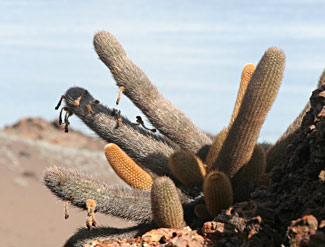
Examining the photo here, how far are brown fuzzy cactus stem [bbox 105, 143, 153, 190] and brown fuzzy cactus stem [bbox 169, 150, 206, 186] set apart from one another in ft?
1.15

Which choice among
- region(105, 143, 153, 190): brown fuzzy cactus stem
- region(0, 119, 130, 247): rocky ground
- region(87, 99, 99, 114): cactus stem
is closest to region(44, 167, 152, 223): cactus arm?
region(105, 143, 153, 190): brown fuzzy cactus stem

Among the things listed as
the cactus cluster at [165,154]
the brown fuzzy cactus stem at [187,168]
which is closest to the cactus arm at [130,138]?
the cactus cluster at [165,154]

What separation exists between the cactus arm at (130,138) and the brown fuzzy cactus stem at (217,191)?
1.06 m

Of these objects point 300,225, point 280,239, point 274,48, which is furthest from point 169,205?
point 274,48

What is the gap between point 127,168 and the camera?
502 cm

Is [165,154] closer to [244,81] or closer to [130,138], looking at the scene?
[130,138]

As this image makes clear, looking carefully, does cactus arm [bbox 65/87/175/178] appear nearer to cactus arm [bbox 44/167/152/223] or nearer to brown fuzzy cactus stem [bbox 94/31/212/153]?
brown fuzzy cactus stem [bbox 94/31/212/153]

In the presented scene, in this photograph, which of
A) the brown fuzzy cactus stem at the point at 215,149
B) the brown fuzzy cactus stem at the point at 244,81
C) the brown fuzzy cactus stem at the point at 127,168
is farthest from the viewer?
the brown fuzzy cactus stem at the point at 244,81

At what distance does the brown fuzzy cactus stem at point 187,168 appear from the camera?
481 centimetres

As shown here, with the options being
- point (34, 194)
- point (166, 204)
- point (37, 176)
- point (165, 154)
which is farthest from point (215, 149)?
point (37, 176)

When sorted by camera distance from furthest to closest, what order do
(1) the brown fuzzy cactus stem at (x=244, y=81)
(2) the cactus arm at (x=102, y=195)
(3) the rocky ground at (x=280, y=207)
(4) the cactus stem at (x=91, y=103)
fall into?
1. (1) the brown fuzzy cactus stem at (x=244, y=81)
2. (4) the cactus stem at (x=91, y=103)
3. (2) the cactus arm at (x=102, y=195)
4. (3) the rocky ground at (x=280, y=207)

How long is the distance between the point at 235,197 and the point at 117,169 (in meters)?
1.20

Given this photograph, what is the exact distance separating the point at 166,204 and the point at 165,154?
128 cm

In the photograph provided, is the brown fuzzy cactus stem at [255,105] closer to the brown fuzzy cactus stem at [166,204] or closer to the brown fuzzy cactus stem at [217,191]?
the brown fuzzy cactus stem at [217,191]
